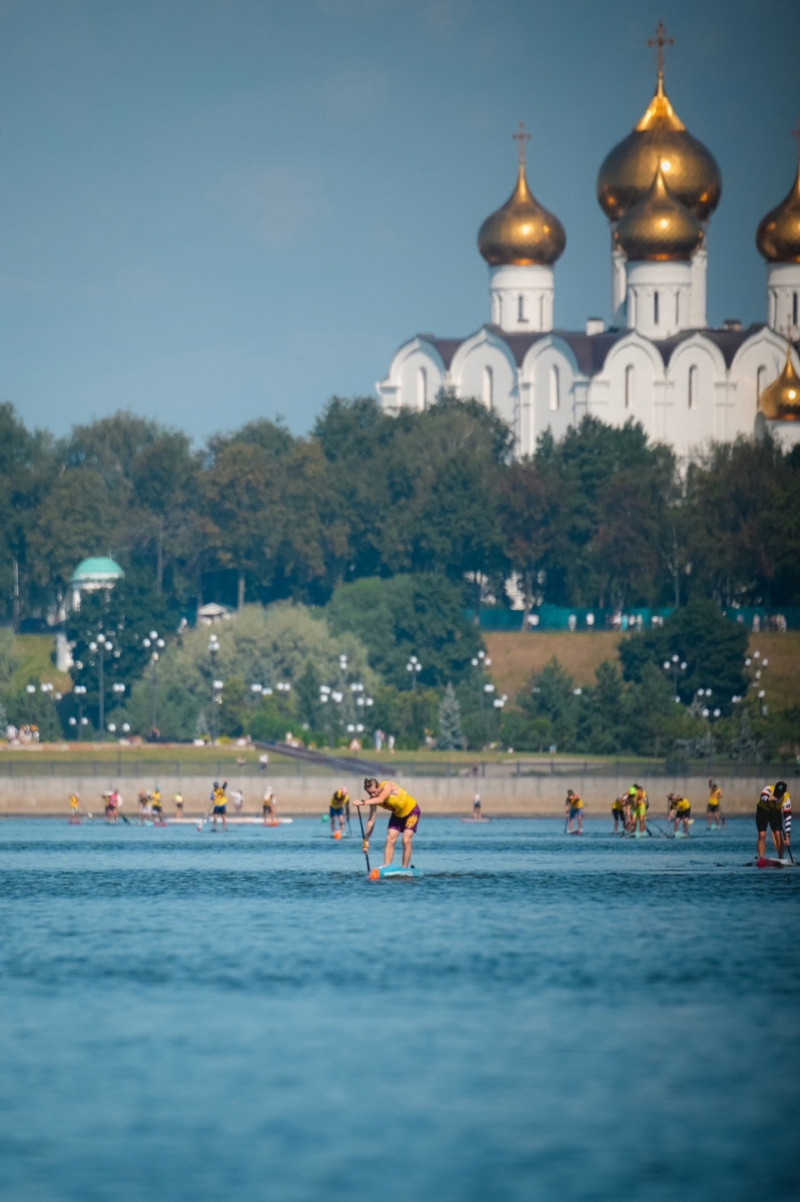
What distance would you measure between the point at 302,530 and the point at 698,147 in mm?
29291

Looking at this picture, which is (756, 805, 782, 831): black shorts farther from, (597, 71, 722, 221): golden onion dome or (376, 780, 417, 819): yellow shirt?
(597, 71, 722, 221): golden onion dome

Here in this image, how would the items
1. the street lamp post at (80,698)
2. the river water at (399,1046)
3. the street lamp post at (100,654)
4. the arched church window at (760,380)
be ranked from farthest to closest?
the arched church window at (760,380)
the street lamp post at (80,698)
the street lamp post at (100,654)
the river water at (399,1046)

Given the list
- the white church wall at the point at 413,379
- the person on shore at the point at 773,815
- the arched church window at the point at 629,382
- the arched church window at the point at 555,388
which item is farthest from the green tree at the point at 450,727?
the white church wall at the point at 413,379

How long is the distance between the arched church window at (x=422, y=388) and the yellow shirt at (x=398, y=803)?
10659 centimetres

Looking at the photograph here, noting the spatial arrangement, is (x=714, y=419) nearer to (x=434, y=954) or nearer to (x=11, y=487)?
(x=11, y=487)

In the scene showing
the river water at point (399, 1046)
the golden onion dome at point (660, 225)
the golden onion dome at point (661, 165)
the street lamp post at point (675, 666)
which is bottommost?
the river water at point (399, 1046)

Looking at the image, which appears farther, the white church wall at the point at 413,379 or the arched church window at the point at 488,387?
the white church wall at the point at 413,379

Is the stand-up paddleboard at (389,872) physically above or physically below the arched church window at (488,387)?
below

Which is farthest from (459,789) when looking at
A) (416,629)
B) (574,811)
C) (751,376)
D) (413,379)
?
(413,379)

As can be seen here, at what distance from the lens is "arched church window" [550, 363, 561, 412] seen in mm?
131875

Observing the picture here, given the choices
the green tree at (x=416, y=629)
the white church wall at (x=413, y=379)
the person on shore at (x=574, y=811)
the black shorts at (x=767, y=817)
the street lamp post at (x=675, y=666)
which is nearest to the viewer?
the black shorts at (x=767, y=817)

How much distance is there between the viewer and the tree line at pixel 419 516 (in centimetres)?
11462

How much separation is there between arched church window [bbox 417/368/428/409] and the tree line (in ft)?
9.44

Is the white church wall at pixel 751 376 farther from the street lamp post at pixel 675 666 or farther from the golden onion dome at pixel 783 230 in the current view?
the street lamp post at pixel 675 666
